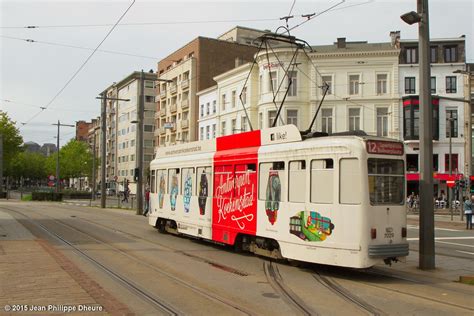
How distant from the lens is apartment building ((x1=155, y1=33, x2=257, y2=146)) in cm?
6228

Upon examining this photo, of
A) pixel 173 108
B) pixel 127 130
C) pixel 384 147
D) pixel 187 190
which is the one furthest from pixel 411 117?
pixel 127 130

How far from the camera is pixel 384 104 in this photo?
1757 inches

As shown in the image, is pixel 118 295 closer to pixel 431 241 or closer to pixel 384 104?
pixel 431 241

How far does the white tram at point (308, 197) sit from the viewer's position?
938 centimetres

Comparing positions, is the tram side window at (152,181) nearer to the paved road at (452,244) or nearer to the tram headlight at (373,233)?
the paved road at (452,244)

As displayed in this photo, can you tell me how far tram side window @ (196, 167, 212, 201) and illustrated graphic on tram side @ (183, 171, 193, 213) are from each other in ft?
1.48

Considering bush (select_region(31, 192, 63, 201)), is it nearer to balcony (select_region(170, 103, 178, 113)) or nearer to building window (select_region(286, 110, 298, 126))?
building window (select_region(286, 110, 298, 126))

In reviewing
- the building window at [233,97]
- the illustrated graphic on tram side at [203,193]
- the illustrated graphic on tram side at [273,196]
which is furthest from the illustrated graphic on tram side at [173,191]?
the building window at [233,97]

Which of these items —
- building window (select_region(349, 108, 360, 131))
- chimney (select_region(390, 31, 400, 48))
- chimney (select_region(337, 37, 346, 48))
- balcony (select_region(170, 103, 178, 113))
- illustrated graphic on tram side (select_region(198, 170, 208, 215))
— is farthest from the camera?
balcony (select_region(170, 103, 178, 113))

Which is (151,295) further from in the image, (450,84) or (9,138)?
(9,138)

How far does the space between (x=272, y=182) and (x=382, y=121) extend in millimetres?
35820

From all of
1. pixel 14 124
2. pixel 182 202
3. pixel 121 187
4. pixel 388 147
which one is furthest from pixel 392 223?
pixel 121 187

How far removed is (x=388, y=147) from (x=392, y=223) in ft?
4.93

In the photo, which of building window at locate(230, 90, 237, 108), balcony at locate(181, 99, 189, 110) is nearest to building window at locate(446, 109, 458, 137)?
building window at locate(230, 90, 237, 108)
